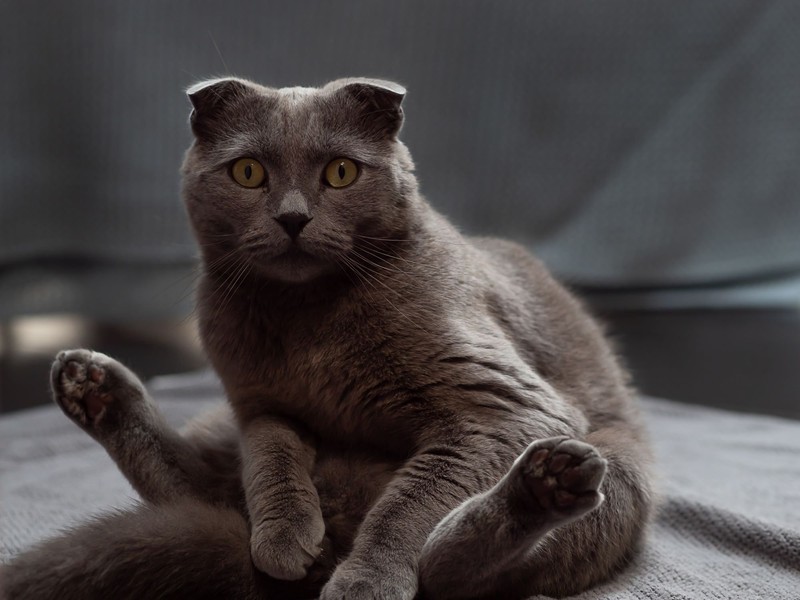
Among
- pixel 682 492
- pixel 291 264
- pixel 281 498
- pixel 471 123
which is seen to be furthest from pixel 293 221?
pixel 471 123

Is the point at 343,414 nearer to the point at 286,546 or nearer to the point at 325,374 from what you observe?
the point at 325,374

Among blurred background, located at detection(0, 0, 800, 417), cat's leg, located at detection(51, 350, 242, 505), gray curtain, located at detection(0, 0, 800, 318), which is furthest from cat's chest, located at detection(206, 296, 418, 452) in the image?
gray curtain, located at detection(0, 0, 800, 318)

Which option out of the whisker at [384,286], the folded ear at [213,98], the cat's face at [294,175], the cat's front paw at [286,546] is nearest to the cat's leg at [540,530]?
the cat's front paw at [286,546]

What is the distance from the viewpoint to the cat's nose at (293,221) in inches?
40.7

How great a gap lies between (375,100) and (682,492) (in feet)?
2.65

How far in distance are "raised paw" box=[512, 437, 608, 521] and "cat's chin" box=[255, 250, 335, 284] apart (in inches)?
13.5

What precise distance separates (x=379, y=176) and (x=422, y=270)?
0.14 m

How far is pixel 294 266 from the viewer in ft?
3.53

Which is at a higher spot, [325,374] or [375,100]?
[375,100]

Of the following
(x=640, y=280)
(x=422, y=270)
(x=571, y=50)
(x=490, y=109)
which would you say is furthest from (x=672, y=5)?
(x=422, y=270)

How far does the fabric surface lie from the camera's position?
3.84 feet

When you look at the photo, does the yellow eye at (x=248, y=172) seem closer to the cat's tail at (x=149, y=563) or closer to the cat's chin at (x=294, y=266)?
the cat's chin at (x=294, y=266)

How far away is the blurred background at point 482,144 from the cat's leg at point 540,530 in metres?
1.37

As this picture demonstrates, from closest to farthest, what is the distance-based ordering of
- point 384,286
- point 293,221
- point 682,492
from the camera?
point 293,221 → point 384,286 → point 682,492
